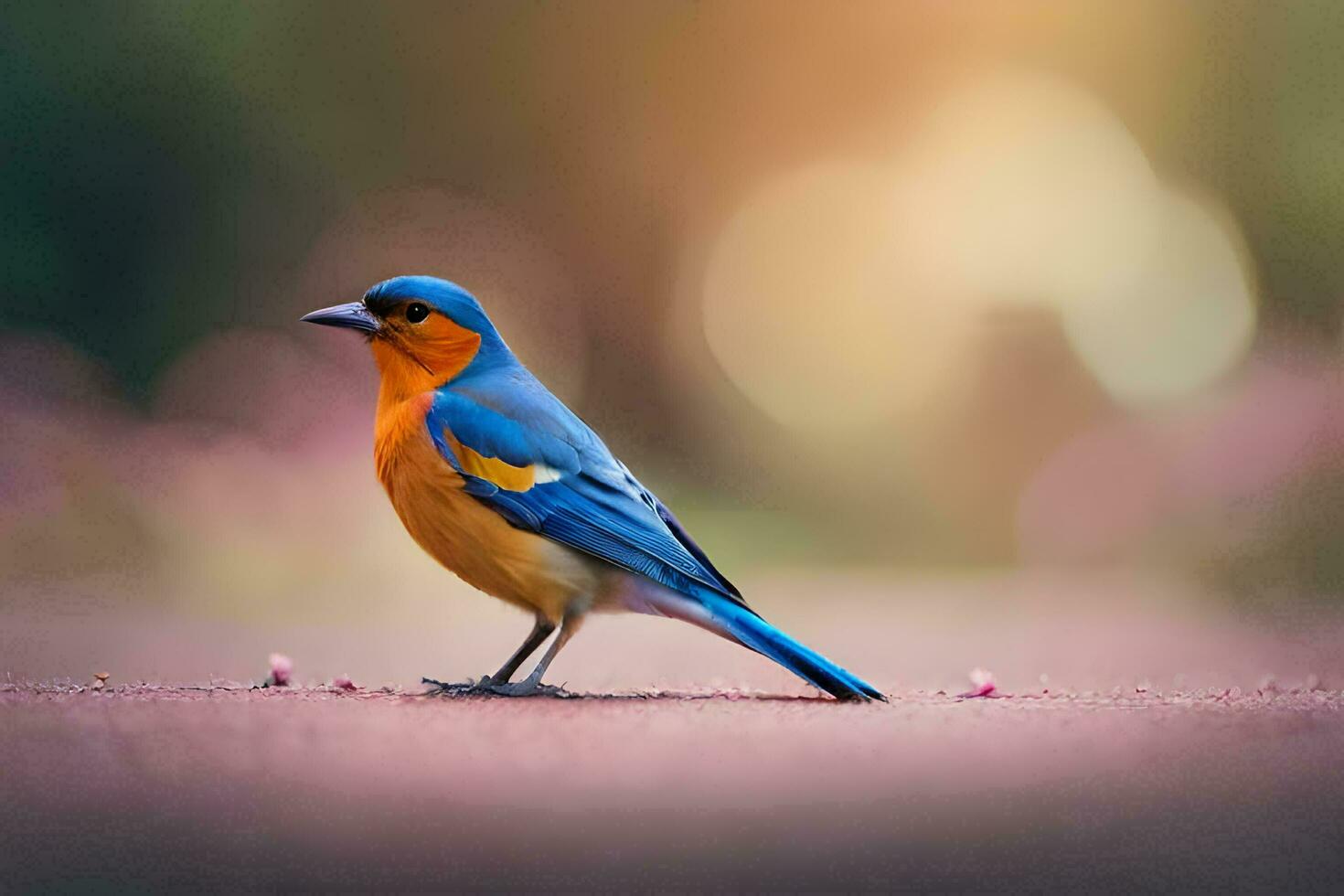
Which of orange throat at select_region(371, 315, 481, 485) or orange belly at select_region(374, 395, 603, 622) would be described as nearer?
orange belly at select_region(374, 395, 603, 622)

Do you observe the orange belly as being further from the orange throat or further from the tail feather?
the tail feather

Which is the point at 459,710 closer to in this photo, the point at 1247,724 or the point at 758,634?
the point at 758,634

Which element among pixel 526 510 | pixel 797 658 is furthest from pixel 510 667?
pixel 797 658

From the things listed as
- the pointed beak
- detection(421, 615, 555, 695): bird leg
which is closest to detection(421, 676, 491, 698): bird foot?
detection(421, 615, 555, 695): bird leg

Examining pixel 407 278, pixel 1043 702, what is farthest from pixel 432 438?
pixel 1043 702

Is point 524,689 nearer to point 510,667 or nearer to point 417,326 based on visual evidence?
point 510,667

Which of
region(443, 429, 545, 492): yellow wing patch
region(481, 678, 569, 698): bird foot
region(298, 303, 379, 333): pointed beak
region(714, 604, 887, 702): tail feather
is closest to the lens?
Answer: region(714, 604, 887, 702): tail feather
